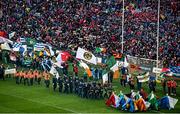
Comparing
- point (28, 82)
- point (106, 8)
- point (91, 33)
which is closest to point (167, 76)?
point (28, 82)

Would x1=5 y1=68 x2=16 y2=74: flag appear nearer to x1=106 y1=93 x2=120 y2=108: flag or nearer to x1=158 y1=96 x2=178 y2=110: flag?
x1=106 y1=93 x2=120 y2=108: flag

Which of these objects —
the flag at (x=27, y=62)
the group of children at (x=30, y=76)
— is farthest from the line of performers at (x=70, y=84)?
the flag at (x=27, y=62)

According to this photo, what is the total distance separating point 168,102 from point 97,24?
23.5 meters

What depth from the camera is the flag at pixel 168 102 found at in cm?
3659

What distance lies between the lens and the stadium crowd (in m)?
52.2

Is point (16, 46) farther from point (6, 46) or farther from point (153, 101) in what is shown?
point (153, 101)

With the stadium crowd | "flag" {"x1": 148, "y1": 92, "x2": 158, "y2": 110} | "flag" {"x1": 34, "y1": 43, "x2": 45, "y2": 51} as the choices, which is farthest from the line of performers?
the stadium crowd

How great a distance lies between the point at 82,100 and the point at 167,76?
28.9ft

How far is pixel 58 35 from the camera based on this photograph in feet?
190

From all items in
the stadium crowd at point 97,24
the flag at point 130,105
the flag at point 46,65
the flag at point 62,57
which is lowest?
the flag at point 130,105

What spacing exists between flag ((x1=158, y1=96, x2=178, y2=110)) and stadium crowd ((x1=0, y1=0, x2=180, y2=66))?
10.8m

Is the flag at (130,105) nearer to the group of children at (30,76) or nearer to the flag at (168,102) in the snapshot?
the flag at (168,102)

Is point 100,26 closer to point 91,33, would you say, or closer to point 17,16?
point 91,33

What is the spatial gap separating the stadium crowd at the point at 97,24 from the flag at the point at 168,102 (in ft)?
35.3
